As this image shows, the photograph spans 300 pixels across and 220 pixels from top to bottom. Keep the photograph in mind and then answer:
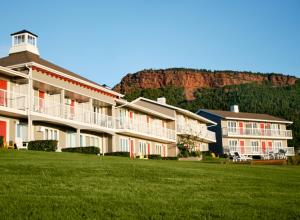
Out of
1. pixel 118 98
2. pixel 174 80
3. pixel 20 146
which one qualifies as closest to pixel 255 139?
pixel 118 98

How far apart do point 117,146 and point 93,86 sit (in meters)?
7.07

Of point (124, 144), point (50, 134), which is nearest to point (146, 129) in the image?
point (124, 144)

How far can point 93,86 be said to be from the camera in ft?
116

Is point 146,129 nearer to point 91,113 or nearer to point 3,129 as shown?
point 91,113

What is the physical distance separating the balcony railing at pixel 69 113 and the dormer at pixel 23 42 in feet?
19.5

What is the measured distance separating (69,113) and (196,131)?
27842 mm

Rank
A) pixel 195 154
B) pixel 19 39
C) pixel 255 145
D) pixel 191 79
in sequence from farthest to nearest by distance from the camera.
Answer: pixel 191 79 < pixel 255 145 < pixel 195 154 < pixel 19 39

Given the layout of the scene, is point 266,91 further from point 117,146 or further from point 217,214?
point 217,214

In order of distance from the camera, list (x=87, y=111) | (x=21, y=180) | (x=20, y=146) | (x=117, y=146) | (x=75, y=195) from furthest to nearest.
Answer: (x=117, y=146) < (x=87, y=111) < (x=20, y=146) < (x=21, y=180) < (x=75, y=195)

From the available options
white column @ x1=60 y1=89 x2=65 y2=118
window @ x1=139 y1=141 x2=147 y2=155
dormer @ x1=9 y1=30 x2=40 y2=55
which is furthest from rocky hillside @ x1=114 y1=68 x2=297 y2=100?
white column @ x1=60 y1=89 x2=65 y2=118

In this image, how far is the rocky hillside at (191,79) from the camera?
172 m

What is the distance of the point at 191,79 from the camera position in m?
174

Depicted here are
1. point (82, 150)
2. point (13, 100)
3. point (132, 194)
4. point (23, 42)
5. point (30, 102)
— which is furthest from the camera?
point (23, 42)

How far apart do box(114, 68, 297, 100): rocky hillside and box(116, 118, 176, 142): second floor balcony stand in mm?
121747
